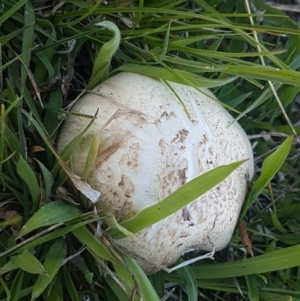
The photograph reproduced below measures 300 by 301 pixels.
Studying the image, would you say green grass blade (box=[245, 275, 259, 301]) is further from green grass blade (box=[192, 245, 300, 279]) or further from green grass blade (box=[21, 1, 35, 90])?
green grass blade (box=[21, 1, 35, 90])

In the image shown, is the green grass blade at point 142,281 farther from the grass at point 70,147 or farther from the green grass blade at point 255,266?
the green grass blade at point 255,266

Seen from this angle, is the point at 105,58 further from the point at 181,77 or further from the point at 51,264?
the point at 51,264

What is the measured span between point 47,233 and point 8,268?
11 cm

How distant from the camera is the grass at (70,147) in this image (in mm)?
1048

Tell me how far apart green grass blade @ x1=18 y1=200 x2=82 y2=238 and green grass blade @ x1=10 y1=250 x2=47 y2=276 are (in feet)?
0.16

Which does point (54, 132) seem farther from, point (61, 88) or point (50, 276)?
point (50, 276)

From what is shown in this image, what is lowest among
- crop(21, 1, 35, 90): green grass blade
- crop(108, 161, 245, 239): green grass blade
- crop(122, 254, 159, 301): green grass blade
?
crop(122, 254, 159, 301): green grass blade

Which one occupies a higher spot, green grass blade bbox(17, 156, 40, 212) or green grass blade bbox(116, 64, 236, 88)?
green grass blade bbox(116, 64, 236, 88)

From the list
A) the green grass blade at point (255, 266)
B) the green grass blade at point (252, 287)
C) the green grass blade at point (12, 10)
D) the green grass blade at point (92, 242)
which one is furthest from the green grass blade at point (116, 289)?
the green grass blade at point (12, 10)

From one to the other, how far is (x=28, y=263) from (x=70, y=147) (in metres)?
0.26

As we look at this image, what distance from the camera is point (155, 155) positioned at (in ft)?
3.51

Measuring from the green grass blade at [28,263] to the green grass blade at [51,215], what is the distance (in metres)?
0.05

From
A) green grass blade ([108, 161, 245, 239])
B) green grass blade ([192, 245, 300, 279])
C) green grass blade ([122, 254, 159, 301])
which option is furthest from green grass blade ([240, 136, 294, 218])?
green grass blade ([122, 254, 159, 301])

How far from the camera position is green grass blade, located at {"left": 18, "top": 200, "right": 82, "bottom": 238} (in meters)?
0.99
